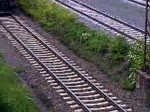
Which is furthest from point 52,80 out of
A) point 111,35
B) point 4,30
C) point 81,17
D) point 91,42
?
point 81,17

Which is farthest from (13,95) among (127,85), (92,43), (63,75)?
(92,43)

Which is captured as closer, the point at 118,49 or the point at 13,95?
the point at 13,95

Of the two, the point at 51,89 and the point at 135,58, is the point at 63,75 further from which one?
the point at 135,58

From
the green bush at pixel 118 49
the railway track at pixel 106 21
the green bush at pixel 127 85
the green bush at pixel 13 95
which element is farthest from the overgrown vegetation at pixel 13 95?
the railway track at pixel 106 21

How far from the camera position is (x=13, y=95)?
14.3 meters

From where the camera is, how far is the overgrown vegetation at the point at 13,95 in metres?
13.3

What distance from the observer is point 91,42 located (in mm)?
20406

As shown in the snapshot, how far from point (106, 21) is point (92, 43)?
4636mm

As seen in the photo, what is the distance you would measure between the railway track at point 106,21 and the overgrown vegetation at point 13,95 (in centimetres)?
662

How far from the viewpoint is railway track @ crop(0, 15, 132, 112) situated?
14938 millimetres

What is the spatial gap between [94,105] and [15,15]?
41.2 ft

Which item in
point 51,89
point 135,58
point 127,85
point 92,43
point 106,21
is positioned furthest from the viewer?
point 106,21

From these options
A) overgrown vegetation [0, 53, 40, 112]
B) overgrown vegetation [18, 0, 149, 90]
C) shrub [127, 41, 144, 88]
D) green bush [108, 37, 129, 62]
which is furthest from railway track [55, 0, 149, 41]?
overgrown vegetation [0, 53, 40, 112]

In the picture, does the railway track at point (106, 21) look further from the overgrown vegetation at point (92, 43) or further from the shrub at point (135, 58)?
the shrub at point (135, 58)
